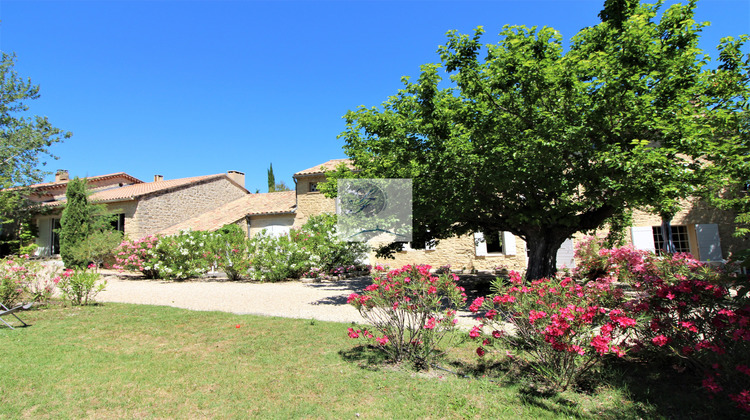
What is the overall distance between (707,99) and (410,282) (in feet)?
19.6

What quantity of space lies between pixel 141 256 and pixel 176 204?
7286 mm

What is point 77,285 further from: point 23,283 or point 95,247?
point 95,247

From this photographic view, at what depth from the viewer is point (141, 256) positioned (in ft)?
49.4

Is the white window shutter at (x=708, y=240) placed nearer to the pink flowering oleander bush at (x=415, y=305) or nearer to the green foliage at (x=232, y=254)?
the pink flowering oleander bush at (x=415, y=305)

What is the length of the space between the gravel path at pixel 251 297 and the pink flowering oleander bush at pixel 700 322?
3.24 meters

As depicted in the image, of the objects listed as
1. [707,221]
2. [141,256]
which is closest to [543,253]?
[707,221]

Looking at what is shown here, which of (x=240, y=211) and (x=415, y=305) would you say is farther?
(x=240, y=211)

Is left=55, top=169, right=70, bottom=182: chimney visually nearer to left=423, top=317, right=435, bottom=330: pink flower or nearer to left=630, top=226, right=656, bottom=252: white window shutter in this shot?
left=423, top=317, right=435, bottom=330: pink flower

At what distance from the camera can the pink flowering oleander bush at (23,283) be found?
300 inches

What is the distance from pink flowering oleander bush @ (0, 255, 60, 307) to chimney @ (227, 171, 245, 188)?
1842 centimetres

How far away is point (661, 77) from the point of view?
263 inches

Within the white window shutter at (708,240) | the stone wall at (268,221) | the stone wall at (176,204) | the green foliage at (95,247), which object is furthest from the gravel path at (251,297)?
the white window shutter at (708,240)

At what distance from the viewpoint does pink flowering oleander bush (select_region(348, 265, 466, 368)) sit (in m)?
4.25

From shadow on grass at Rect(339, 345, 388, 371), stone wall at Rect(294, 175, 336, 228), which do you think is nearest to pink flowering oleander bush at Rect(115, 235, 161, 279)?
stone wall at Rect(294, 175, 336, 228)
